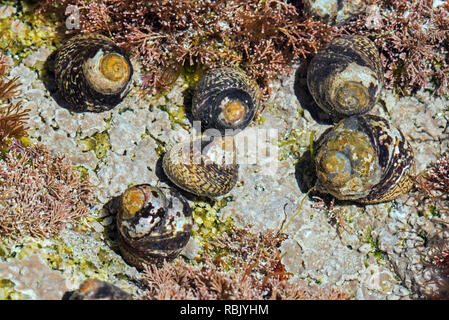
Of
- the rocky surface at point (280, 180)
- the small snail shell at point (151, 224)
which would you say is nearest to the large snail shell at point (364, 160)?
the rocky surface at point (280, 180)

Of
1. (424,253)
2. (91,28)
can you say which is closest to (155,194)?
(91,28)

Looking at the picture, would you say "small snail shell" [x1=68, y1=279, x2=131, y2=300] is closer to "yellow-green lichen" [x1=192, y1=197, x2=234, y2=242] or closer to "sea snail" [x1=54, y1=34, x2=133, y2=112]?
"yellow-green lichen" [x1=192, y1=197, x2=234, y2=242]

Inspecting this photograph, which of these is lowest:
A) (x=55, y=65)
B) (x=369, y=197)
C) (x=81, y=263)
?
(x=81, y=263)

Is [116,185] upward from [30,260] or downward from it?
upward

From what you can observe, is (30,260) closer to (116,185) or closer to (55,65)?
(116,185)

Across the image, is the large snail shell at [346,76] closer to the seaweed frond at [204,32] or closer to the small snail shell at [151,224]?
the seaweed frond at [204,32]

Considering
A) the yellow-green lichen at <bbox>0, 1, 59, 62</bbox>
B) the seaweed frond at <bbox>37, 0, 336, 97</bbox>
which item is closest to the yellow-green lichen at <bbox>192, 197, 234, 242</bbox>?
the seaweed frond at <bbox>37, 0, 336, 97</bbox>
